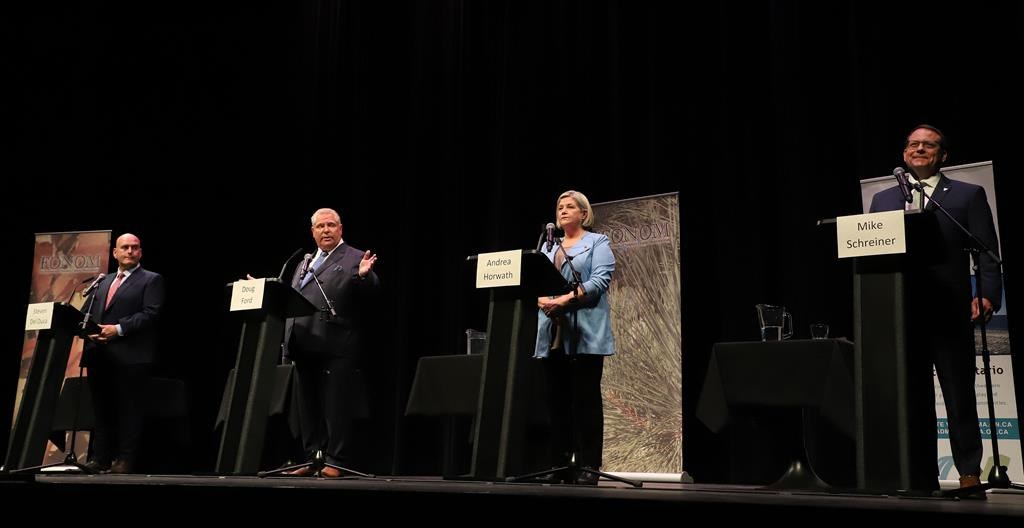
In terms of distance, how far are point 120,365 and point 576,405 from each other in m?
3.13

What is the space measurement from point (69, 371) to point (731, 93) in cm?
525

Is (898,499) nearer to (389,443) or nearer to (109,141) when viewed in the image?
(389,443)

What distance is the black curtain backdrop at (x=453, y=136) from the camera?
527 centimetres

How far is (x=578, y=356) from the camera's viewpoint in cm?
382

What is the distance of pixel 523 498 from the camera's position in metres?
2.68

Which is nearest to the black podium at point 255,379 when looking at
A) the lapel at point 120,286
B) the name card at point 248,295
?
the name card at point 248,295

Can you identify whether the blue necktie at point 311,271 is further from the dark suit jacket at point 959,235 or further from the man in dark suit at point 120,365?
the dark suit jacket at point 959,235

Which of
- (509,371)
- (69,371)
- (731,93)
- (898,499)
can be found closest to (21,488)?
(509,371)

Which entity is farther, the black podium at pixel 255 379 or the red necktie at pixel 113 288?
the red necktie at pixel 113 288

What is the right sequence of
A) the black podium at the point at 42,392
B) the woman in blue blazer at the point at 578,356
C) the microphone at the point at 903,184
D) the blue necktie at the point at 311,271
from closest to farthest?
1. the microphone at the point at 903,184
2. the woman in blue blazer at the point at 578,356
3. the black podium at the point at 42,392
4. the blue necktie at the point at 311,271

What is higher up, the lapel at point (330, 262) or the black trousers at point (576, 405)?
the lapel at point (330, 262)

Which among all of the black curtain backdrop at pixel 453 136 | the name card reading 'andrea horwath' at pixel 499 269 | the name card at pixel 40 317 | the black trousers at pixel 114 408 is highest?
the black curtain backdrop at pixel 453 136

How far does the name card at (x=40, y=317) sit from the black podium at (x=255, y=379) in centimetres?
108

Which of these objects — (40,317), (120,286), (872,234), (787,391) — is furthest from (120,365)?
(872,234)
